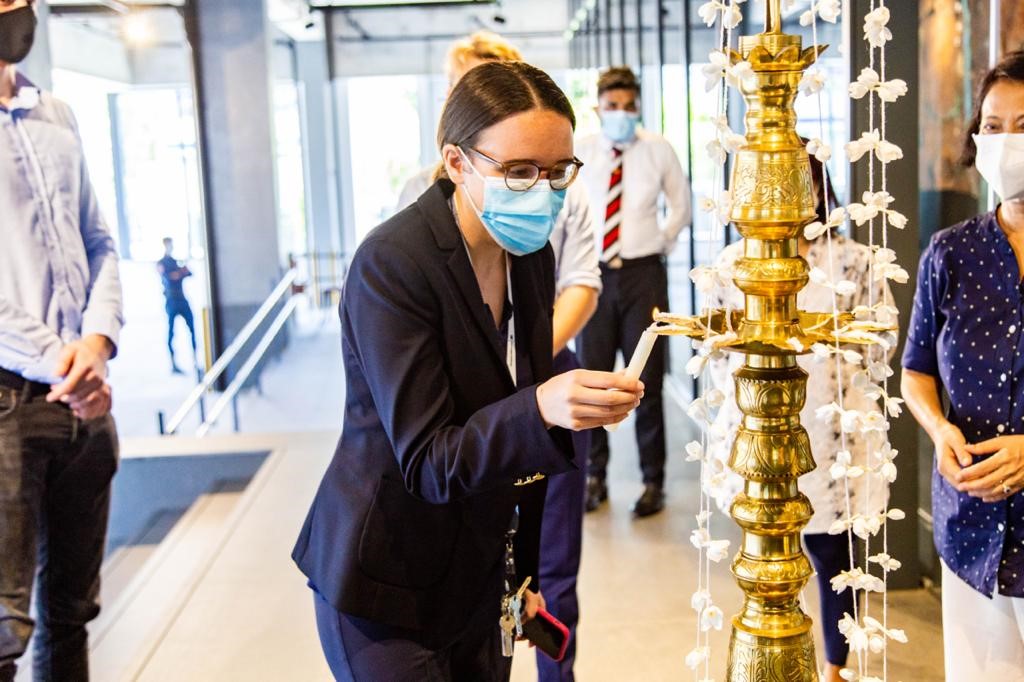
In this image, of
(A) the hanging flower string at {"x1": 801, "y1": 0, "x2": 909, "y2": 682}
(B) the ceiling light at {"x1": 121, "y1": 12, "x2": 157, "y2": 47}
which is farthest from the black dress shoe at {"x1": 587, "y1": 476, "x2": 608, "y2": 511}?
(B) the ceiling light at {"x1": 121, "y1": 12, "x2": 157, "y2": 47}

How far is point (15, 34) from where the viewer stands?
2.25 metres

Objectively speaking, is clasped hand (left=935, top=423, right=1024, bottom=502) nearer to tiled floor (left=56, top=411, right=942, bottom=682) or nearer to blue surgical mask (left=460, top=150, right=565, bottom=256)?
blue surgical mask (left=460, top=150, right=565, bottom=256)

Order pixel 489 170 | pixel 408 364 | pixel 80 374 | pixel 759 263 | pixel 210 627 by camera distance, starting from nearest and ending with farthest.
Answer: pixel 759 263, pixel 408 364, pixel 489 170, pixel 80 374, pixel 210 627

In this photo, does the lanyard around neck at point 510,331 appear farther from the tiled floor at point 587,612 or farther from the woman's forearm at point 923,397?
the tiled floor at point 587,612

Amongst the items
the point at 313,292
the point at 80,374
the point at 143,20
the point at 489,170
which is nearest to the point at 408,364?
the point at 489,170

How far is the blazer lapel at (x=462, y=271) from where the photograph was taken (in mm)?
1424

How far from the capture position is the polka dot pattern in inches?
77.2

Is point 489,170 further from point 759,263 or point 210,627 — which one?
point 210,627

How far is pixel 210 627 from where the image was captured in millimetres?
3756

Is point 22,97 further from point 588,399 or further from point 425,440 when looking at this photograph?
point 588,399

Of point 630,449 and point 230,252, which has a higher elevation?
point 230,252

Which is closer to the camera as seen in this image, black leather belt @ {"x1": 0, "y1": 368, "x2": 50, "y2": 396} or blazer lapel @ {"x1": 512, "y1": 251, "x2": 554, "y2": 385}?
blazer lapel @ {"x1": 512, "y1": 251, "x2": 554, "y2": 385}

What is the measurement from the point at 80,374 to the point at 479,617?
1.11 meters

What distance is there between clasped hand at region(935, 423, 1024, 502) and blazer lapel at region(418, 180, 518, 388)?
3.06ft
